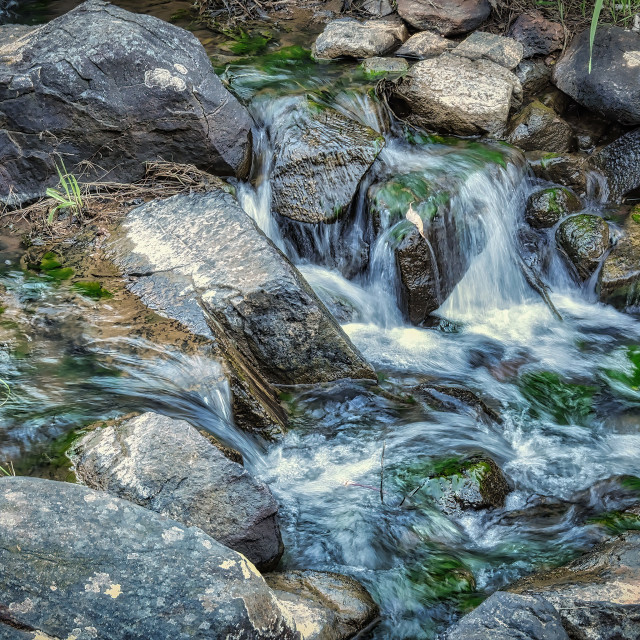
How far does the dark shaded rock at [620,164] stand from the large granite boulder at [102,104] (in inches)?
125

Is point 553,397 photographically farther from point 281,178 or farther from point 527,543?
point 281,178

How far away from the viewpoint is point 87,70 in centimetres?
477

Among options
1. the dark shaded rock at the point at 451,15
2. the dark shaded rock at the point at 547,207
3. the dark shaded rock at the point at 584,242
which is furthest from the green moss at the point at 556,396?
the dark shaded rock at the point at 451,15

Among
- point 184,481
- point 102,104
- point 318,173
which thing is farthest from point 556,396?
point 102,104

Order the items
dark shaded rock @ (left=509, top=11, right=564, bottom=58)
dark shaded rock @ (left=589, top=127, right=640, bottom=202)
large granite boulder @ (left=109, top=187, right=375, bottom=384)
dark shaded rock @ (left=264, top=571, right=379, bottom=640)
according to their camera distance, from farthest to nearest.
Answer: dark shaded rock @ (left=509, top=11, right=564, bottom=58) → dark shaded rock @ (left=589, top=127, right=640, bottom=202) → large granite boulder @ (left=109, top=187, right=375, bottom=384) → dark shaded rock @ (left=264, top=571, right=379, bottom=640)

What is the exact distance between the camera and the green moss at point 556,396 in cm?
418

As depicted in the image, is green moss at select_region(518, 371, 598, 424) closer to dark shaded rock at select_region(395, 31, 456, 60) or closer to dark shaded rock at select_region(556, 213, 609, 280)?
dark shaded rock at select_region(556, 213, 609, 280)

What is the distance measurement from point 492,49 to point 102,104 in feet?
11.3

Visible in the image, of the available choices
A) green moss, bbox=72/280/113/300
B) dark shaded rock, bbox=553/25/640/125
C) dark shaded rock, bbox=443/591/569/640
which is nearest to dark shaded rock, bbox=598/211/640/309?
dark shaded rock, bbox=553/25/640/125

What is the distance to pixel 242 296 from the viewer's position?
386 centimetres

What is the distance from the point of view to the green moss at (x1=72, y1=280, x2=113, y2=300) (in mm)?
4008

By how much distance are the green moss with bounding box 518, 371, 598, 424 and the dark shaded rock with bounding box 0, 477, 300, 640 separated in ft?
8.60

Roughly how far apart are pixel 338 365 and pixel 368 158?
1.76m

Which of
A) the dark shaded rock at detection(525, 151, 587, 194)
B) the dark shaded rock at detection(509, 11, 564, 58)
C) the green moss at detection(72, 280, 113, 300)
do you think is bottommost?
the green moss at detection(72, 280, 113, 300)
